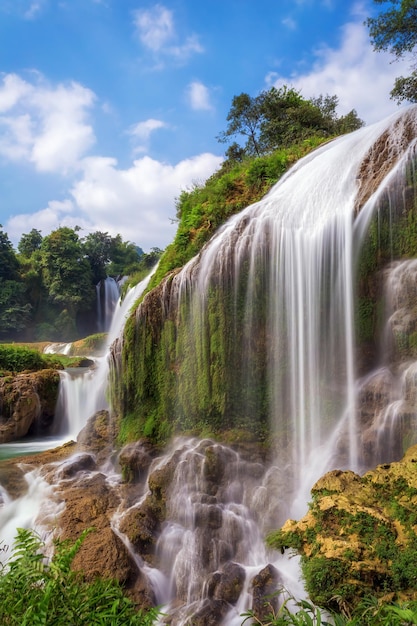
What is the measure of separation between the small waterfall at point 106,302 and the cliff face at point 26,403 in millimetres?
21571

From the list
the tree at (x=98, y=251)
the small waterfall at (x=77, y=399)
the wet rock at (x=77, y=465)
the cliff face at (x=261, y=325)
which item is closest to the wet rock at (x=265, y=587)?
the cliff face at (x=261, y=325)

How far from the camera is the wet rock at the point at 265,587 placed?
4639 millimetres

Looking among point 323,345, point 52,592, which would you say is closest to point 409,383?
point 323,345

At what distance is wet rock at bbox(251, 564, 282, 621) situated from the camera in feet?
15.2

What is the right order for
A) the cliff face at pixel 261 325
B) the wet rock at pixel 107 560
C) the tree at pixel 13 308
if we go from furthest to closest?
the tree at pixel 13 308, the cliff face at pixel 261 325, the wet rock at pixel 107 560

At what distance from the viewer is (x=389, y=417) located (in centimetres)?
618

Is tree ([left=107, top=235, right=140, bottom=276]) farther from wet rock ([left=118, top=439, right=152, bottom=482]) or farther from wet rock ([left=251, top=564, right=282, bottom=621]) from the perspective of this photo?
wet rock ([left=251, top=564, right=282, bottom=621])

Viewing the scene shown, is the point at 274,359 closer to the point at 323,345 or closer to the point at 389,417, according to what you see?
the point at 323,345

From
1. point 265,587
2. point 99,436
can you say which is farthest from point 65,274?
point 265,587

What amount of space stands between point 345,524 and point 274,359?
171 inches

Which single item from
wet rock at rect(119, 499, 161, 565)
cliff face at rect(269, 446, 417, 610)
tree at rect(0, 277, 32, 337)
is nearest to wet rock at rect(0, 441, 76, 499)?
wet rock at rect(119, 499, 161, 565)

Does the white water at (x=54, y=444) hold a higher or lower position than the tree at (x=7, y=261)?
lower

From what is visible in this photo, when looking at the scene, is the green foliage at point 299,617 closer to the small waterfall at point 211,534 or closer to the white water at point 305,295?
the small waterfall at point 211,534

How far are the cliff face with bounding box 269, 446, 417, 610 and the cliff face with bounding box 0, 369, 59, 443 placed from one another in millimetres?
12187
